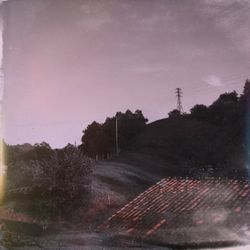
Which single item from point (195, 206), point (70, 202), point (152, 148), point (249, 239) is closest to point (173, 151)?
point (152, 148)

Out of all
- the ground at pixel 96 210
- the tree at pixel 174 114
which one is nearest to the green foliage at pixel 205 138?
the tree at pixel 174 114

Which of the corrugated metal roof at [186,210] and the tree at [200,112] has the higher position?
the tree at [200,112]

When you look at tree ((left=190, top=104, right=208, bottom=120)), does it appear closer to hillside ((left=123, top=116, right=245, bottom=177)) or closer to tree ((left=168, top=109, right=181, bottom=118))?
hillside ((left=123, top=116, right=245, bottom=177))

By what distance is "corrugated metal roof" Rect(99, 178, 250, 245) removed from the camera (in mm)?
6340

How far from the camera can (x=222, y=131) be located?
99.9ft

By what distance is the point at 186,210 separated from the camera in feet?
25.0

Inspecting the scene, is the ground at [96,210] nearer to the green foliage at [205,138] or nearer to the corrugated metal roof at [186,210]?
the corrugated metal roof at [186,210]

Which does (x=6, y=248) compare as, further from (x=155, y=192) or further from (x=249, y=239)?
(x=155, y=192)

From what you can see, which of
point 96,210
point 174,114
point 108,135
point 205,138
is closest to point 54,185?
point 96,210

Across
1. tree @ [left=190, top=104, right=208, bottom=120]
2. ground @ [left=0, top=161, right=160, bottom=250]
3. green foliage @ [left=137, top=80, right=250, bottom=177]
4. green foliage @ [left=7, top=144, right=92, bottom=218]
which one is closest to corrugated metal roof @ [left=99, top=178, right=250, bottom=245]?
ground @ [left=0, top=161, right=160, bottom=250]

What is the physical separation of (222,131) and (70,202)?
62.2 ft

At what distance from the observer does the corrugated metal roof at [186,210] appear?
634 centimetres

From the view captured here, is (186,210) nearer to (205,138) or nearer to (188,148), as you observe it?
(188,148)

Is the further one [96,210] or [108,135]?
[108,135]
